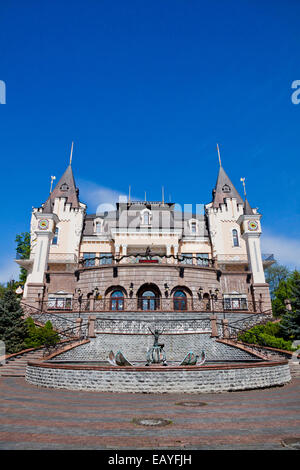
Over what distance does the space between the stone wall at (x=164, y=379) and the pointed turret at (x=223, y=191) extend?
35.1 m

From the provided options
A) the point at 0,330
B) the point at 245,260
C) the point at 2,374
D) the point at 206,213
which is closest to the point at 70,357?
the point at 2,374

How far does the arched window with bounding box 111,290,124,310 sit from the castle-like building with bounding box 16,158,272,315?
4.1 inches

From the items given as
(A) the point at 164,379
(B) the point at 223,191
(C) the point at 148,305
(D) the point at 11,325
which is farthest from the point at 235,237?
(A) the point at 164,379

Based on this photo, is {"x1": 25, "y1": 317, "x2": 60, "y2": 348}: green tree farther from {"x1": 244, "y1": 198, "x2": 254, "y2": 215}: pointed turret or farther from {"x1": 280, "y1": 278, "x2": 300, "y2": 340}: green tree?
{"x1": 244, "y1": 198, "x2": 254, "y2": 215}: pointed turret

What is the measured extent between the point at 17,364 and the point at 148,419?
12.7 metres

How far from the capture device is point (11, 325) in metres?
20.2

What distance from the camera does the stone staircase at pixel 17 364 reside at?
16.0 metres

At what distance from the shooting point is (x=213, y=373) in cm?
1169

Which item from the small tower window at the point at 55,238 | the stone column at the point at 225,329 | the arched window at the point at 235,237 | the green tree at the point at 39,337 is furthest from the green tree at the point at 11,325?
the arched window at the point at 235,237

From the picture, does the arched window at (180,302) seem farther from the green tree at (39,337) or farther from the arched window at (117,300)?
the green tree at (39,337)

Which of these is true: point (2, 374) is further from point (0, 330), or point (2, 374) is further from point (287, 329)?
point (287, 329)

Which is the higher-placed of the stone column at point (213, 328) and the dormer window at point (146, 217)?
the dormer window at point (146, 217)

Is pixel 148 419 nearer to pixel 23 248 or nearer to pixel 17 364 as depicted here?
pixel 17 364

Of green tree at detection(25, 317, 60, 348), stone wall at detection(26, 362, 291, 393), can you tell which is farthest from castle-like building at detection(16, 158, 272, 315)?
stone wall at detection(26, 362, 291, 393)
